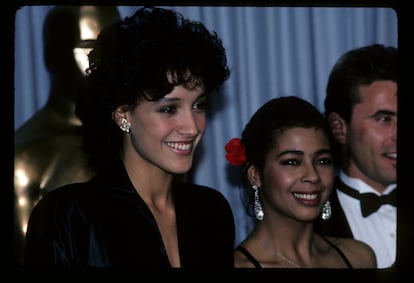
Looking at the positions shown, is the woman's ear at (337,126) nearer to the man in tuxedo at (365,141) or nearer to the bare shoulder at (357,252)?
the man in tuxedo at (365,141)

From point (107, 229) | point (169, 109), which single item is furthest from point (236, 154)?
point (107, 229)

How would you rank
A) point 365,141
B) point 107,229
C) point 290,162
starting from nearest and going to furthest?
point 107,229 < point 290,162 < point 365,141

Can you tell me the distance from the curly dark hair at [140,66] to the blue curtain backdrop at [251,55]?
0.26 feet

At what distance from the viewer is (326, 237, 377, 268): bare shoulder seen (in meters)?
2.19

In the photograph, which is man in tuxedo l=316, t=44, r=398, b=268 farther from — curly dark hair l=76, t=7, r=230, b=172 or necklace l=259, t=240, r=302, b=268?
curly dark hair l=76, t=7, r=230, b=172

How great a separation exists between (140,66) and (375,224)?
39.5 inches

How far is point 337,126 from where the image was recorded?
2211 mm

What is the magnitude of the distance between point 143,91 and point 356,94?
777mm

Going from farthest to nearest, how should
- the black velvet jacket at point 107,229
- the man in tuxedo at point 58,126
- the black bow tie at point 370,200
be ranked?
the black bow tie at point 370,200
the man in tuxedo at point 58,126
the black velvet jacket at point 107,229

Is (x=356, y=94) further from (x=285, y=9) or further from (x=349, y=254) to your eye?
(x=349, y=254)

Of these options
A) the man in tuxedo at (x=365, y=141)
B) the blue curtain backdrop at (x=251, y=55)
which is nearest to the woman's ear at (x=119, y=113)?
the blue curtain backdrop at (x=251, y=55)

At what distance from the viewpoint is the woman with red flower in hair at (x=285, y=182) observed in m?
2.14

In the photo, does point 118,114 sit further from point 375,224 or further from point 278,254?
point 375,224
